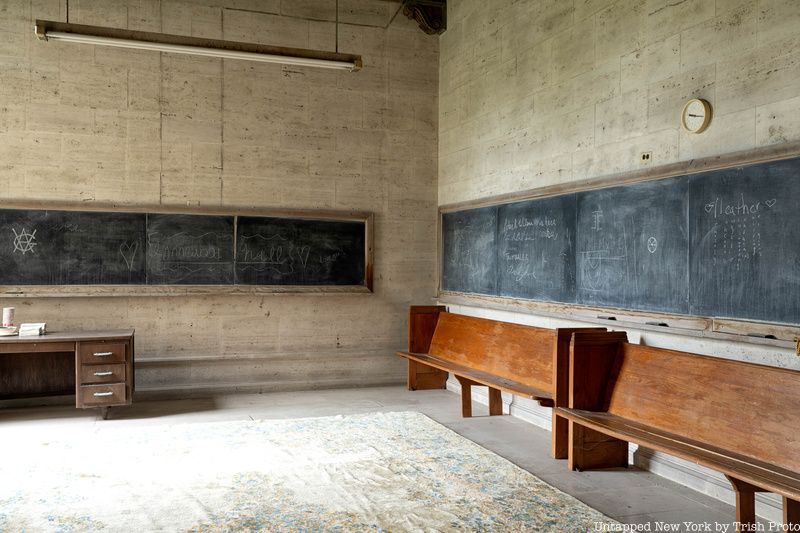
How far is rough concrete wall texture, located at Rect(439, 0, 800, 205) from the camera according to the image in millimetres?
3865

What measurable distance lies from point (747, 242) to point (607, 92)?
1.74 meters

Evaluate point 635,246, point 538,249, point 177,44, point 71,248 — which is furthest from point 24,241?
point 635,246

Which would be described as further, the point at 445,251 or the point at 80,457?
the point at 445,251

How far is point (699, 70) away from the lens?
168 inches

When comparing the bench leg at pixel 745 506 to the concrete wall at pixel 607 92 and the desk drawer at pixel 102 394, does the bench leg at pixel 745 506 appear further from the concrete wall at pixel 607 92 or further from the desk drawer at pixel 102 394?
the desk drawer at pixel 102 394

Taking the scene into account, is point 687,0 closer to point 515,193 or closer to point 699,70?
point 699,70

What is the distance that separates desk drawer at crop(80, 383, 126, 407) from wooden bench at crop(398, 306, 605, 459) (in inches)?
108

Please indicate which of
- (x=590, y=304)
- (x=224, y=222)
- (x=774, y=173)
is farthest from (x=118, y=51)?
(x=774, y=173)

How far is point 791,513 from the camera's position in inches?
123

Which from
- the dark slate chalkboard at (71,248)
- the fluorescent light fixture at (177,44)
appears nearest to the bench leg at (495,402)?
the fluorescent light fixture at (177,44)

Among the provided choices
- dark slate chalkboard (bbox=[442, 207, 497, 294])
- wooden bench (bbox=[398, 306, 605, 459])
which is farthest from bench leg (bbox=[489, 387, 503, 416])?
dark slate chalkboard (bbox=[442, 207, 497, 294])

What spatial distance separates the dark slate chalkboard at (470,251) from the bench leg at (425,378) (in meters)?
0.92

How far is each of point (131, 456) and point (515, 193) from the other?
381 cm

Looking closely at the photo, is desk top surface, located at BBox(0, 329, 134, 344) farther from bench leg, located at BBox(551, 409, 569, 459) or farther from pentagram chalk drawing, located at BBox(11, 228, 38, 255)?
bench leg, located at BBox(551, 409, 569, 459)
